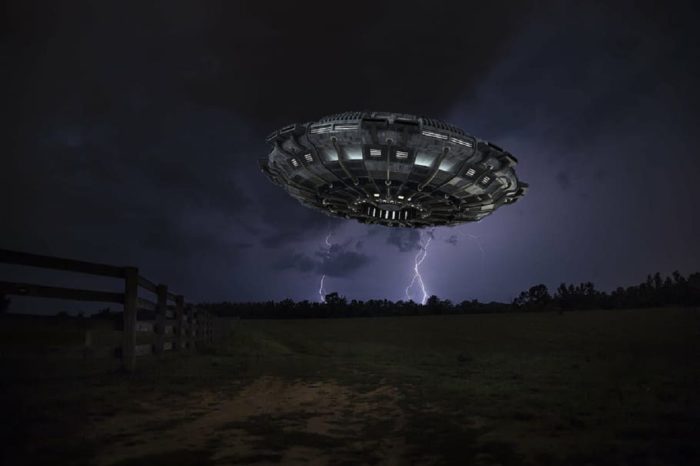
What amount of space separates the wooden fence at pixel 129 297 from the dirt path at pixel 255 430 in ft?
8.12

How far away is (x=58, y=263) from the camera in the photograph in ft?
24.2

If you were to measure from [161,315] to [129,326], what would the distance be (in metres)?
2.32

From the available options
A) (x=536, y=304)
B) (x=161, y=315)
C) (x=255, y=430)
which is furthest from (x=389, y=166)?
(x=536, y=304)

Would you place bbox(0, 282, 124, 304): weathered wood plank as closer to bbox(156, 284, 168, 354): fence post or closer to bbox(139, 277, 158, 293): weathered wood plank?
bbox(139, 277, 158, 293): weathered wood plank

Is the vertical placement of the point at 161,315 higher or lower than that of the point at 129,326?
higher

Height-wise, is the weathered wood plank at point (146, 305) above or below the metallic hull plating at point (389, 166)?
below

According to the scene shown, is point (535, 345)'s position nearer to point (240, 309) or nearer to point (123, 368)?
point (123, 368)

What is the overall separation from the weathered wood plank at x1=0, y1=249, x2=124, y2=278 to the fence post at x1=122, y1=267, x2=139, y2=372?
326 mm

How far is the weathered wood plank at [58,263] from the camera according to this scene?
21.2 feet

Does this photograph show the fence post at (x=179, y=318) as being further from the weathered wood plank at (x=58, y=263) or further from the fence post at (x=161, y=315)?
the weathered wood plank at (x=58, y=263)

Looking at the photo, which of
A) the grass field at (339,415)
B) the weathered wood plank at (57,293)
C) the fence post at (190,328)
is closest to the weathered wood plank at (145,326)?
the grass field at (339,415)

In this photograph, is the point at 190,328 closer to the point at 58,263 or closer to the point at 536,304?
the point at 58,263

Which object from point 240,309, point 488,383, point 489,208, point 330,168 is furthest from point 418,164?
point 240,309

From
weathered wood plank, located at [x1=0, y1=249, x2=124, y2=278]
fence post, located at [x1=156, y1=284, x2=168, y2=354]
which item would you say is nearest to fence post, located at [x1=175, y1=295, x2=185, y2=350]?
fence post, located at [x1=156, y1=284, x2=168, y2=354]
